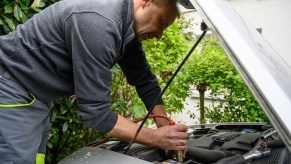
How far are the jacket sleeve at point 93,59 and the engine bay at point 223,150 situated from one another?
28 cm

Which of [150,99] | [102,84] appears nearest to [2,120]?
[102,84]

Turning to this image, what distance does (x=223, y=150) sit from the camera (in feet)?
5.56

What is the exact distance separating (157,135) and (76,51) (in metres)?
0.59

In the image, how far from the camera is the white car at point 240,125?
0.86m

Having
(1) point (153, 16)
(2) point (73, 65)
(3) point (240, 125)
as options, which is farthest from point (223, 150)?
(2) point (73, 65)

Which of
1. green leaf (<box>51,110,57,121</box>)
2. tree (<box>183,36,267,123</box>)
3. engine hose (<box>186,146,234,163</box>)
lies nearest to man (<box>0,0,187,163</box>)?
engine hose (<box>186,146,234,163</box>)

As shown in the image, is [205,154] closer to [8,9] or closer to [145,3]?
[145,3]

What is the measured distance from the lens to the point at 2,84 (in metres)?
1.59

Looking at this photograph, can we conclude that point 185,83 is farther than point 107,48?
Yes

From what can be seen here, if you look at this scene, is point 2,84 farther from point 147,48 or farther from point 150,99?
point 147,48

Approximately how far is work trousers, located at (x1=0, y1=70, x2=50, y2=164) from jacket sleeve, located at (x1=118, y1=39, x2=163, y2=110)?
717mm

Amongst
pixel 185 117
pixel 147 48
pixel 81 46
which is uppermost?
pixel 147 48

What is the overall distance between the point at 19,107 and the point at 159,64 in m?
2.56

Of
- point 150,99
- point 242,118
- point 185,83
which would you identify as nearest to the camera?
point 150,99
